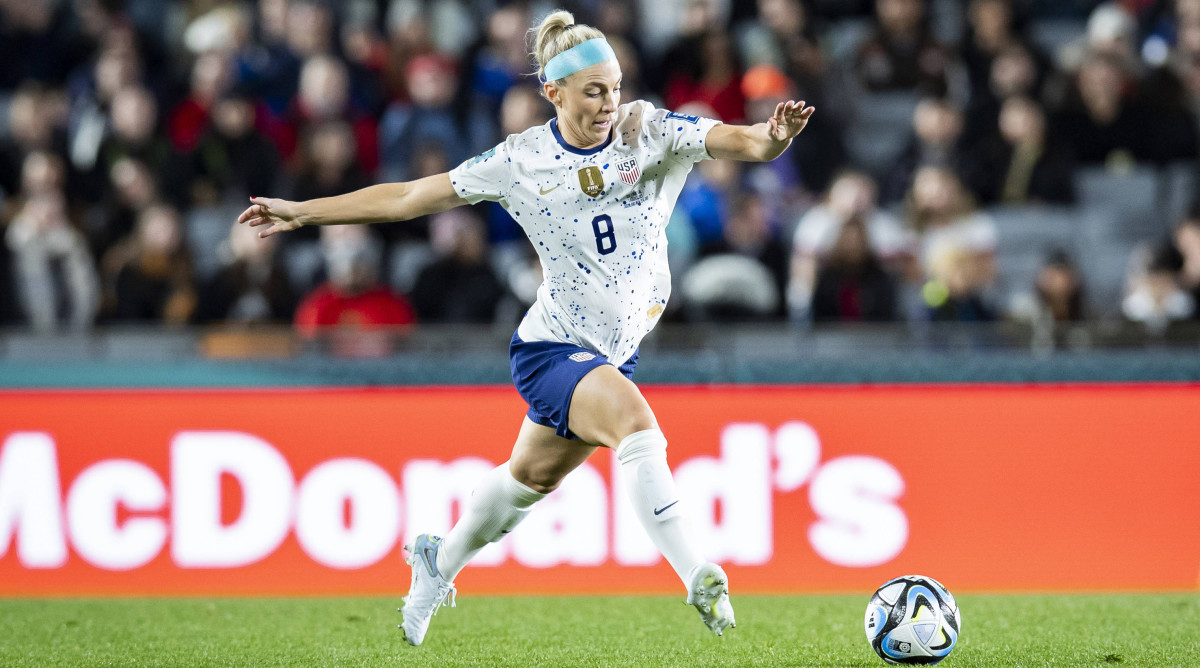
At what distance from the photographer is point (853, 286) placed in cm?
892

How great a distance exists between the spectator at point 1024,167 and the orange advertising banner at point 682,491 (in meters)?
2.96

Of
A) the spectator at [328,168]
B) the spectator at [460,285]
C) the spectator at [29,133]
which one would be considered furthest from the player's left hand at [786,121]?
the spectator at [29,133]

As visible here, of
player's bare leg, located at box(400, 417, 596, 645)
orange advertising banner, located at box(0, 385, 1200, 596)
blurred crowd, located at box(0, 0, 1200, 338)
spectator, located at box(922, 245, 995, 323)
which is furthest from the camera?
blurred crowd, located at box(0, 0, 1200, 338)

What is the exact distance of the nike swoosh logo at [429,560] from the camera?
562cm

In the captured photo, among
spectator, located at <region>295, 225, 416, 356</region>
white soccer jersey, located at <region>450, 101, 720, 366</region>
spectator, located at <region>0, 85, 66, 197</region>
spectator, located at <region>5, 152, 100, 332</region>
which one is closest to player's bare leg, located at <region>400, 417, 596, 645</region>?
white soccer jersey, located at <region>450, 101, 720, 366</region>

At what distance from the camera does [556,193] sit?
5.07 metres

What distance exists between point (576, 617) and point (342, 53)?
21.5 feet

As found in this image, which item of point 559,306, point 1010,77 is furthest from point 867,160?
point 559,306

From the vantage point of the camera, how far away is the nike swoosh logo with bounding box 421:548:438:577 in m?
5.62

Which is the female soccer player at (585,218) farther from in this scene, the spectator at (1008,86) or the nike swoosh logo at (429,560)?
the spectator at (1008,86)

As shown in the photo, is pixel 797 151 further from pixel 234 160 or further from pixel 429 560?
pixel 429 560

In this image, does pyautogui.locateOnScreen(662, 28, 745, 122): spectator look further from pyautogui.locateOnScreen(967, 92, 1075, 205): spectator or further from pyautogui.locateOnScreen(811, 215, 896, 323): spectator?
pyautogui.locateOnScreen(811, 215, 896, 323): spectator

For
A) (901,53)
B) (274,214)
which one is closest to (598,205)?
(274,214)

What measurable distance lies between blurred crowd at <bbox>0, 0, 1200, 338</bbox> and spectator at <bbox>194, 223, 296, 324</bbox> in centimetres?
2
